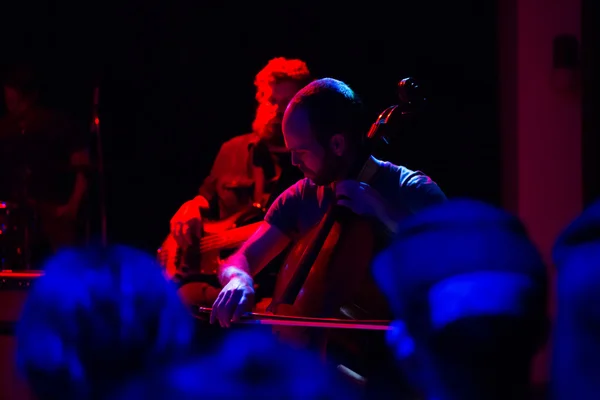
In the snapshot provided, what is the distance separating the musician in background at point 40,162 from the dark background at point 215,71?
24 centimetres

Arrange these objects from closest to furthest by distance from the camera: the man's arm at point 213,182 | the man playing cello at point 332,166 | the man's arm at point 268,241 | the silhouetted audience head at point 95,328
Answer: the silhouetted audience head at point 95,328 < the man playing cello at point 332,166 < the man's arm at point 268,241 < the man's arm at point 213,182

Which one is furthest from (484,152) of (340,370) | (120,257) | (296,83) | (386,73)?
(120,257)

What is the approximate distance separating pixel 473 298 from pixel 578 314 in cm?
10

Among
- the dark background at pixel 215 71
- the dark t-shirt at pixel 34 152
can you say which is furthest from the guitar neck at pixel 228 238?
the dark t-shirt at pixel 34 152

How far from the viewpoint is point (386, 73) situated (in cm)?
373

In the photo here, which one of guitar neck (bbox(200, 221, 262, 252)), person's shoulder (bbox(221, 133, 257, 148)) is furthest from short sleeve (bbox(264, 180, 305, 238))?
person's shoulder (bbox(221, 133, 257, 148))

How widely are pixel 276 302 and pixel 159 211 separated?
8.73 ft

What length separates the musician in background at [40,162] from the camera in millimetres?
4113

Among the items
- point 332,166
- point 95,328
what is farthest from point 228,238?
point 95,328

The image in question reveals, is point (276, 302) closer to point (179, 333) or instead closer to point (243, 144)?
point (179, 333)

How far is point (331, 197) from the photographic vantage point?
7.22 ft

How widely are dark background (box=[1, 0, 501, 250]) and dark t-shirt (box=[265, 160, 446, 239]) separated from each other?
1.47 metres

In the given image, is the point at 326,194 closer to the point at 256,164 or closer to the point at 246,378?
the point at 256,164

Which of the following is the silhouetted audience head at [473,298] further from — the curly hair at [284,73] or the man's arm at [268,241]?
the curly hair at [284,73]
